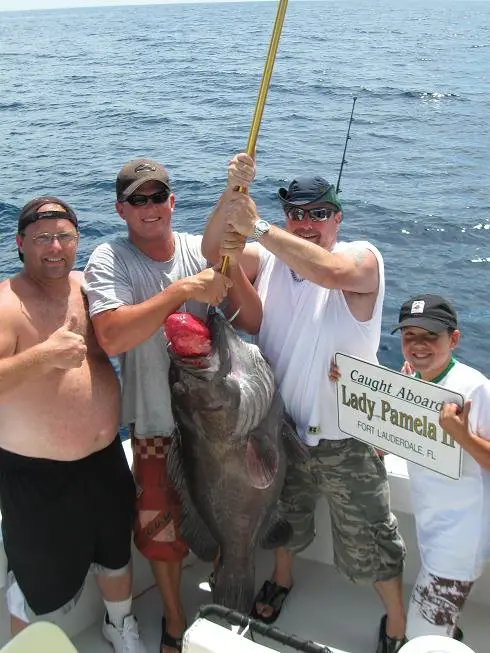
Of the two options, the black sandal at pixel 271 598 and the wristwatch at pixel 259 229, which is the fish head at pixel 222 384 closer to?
the wristwatch at pixel 259 229

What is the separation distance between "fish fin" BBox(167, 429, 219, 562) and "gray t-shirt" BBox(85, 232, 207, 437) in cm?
15

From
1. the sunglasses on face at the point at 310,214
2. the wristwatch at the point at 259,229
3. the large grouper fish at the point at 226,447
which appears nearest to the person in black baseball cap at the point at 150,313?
the large grouper fish at the point at 226,447

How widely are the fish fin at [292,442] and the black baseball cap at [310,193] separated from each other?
0.94 metres

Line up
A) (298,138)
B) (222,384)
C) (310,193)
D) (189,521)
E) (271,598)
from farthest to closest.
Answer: (298,138)
(271,598)
(189,521)
(310,193)
(222,384)

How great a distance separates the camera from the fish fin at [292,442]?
3260 millimetres

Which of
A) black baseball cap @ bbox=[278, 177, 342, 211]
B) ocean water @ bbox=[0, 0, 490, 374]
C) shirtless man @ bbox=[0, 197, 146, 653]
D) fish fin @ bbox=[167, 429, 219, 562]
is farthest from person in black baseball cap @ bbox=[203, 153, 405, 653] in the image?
ocean water @ bbox=[0, 0, 490, 374]

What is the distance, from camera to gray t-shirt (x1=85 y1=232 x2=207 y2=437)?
3.16m

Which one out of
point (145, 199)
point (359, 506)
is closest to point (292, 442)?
point (359, 506)

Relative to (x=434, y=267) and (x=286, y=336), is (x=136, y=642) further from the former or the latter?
(x=434, y=267)

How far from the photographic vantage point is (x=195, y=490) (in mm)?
3320

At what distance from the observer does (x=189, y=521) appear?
11.3ft

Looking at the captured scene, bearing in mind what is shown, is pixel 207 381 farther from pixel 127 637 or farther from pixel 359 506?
pixel 127 637

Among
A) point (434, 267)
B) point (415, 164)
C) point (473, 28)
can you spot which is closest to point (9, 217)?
point (434, 267)

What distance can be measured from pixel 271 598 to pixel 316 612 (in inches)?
9.6
